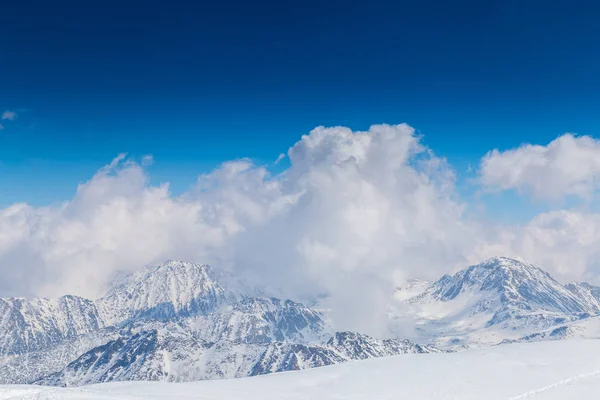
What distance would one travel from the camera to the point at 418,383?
5359 centimetres

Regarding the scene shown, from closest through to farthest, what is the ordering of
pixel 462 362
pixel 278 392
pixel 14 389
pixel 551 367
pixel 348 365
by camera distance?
pixel 14 389
pixel 278 392
pixel 551 367
pixel 462 362
pixel 348 365

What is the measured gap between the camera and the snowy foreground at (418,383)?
154ft

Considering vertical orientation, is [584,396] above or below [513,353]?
below

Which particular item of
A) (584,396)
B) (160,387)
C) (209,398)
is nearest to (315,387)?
(209,398)

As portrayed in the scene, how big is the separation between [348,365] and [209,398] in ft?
85.1

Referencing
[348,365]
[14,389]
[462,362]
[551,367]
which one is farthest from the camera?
[348,365]

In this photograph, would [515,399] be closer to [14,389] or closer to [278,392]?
[278,392]

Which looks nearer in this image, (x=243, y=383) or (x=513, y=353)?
(x=243, y=383)

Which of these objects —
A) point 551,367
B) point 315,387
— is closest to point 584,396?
point 551,367

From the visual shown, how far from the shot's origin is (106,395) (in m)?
45.3

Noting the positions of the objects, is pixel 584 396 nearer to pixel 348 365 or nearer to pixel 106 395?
pixel 348 365

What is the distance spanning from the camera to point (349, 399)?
4994 cm

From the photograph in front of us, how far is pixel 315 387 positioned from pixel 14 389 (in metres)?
30.3

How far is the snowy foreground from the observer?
4681 cm
